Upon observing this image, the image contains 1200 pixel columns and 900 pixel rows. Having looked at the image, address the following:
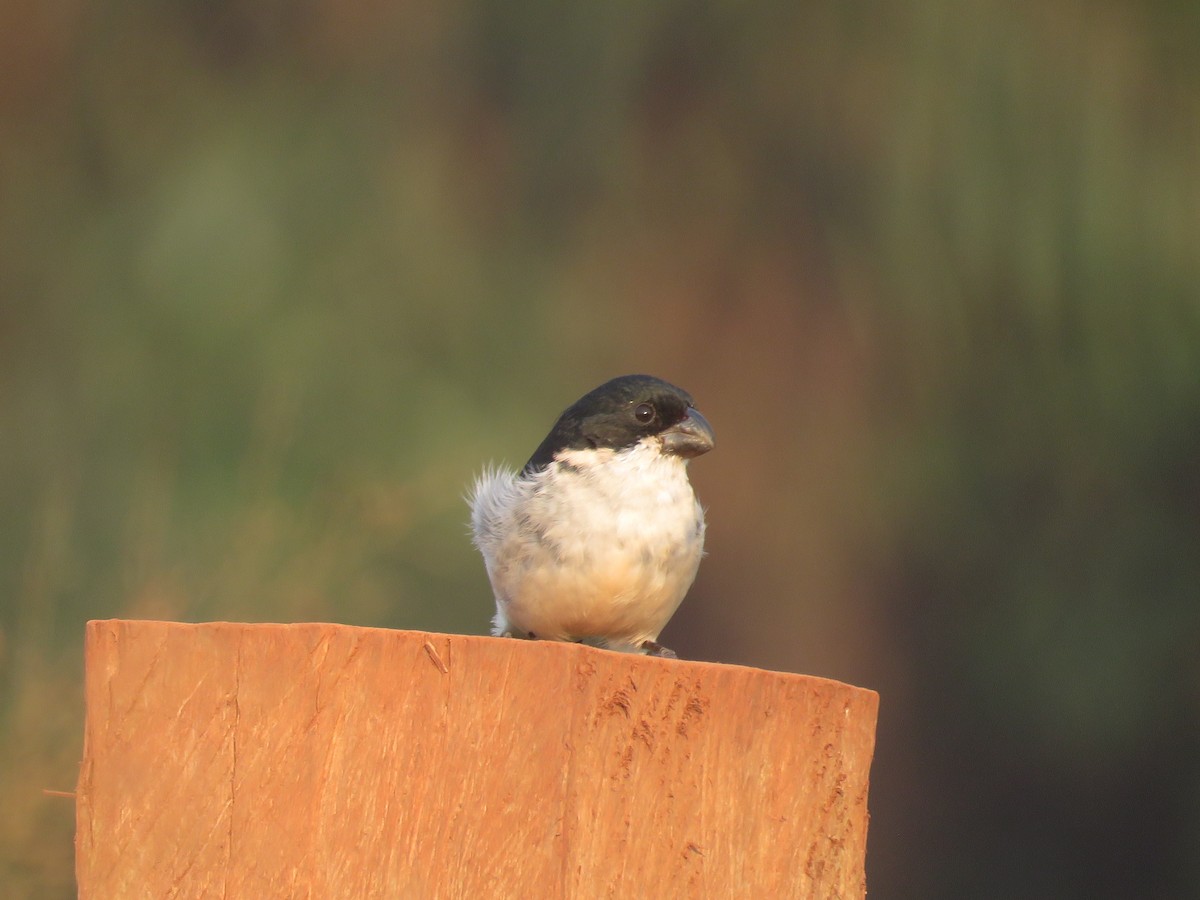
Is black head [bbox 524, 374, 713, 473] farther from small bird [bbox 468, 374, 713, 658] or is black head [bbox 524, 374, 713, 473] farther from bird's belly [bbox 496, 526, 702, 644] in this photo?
bird's belly [bbox 496, 526, 702, 644]

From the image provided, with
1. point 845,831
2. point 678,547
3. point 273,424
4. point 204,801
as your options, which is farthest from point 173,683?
point 273,424

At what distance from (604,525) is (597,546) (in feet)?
0.15

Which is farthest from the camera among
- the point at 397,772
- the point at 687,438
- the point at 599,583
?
the point at 687,438

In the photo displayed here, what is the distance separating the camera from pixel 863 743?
2.00 m

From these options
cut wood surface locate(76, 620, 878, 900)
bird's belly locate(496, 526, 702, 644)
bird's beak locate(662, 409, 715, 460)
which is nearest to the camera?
cut wood surface locate(76, 620, 878, 900)

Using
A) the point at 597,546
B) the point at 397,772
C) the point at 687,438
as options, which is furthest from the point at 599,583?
the point at 397,772

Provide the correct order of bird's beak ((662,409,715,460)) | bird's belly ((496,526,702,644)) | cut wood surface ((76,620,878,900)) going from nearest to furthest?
cut wood surface ((76,620,878,900)) < bird's belly ((496,526,702,644)) < bird's beak ((662,409,715,460))

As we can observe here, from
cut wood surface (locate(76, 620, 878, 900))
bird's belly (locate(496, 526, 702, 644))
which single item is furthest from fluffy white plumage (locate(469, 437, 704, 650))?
cut wood surface (locate(76, 620, 878, 900))

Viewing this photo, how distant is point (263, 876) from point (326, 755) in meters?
0.15

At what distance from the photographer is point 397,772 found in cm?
178

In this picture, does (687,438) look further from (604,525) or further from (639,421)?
(604,525)

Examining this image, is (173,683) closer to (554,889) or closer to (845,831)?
(554,889)

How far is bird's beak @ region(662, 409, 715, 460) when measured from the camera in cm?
291

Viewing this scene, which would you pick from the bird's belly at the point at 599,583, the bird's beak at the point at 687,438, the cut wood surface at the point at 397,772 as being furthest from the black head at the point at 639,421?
the cut wood surface at the point at 397,772
